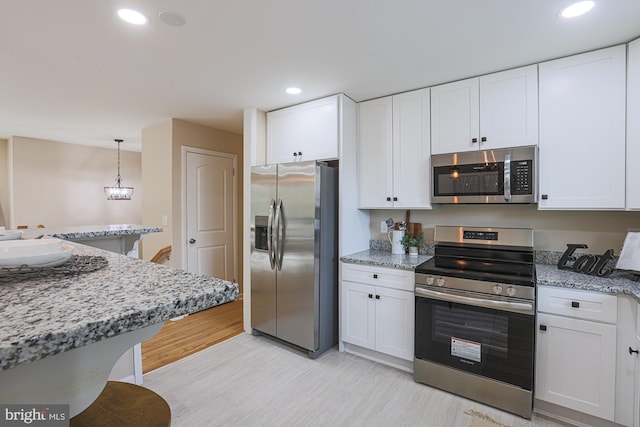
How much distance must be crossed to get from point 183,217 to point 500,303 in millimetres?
3475

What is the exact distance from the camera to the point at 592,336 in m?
1.86

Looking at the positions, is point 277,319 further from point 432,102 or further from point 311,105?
point 432,102

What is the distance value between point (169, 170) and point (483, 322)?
3.62 meters

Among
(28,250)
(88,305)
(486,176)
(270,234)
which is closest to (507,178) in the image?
(486,176)

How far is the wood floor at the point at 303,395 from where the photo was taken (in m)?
2.00

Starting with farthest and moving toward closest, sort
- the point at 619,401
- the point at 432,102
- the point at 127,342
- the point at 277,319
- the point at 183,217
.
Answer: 1. the point at 183,217
2. the point at 277,319
3. the point at 432,102
4. the point at 619,401
5. the point at 127,342

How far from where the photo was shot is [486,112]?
2.44 m

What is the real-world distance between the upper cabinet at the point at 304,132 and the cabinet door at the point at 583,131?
63.3 inches

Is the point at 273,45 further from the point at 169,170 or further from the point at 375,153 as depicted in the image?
the point at 169,170

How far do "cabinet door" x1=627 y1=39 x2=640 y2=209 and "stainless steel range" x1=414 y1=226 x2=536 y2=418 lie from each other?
2.14 feet

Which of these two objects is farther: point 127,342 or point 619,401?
point 619,401

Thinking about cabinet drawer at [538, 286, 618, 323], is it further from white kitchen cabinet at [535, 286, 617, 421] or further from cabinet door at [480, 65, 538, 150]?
cabinet door at [480, 65, 538, 150]

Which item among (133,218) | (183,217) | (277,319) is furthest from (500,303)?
(133,218)

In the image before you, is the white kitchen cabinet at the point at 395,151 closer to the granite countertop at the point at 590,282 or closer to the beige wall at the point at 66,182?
the granite countertop at the point at 590,282
